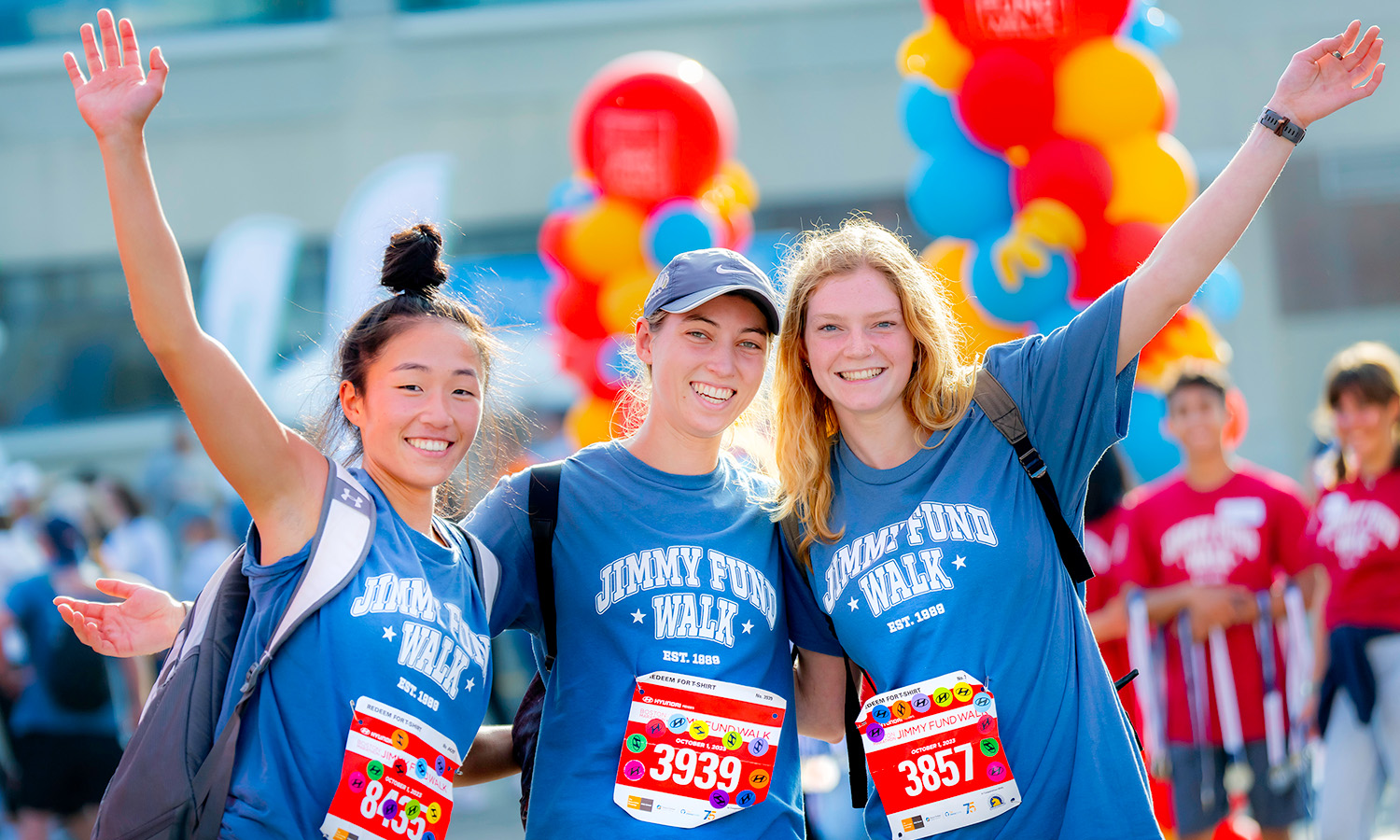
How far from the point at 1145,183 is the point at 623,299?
2800mm

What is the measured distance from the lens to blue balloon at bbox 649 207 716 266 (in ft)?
20.5

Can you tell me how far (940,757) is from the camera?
2.13 meters

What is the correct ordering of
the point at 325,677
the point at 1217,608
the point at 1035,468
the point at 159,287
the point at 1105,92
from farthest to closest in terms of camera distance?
the point at 1105,92
the point at 1217,608
the point at 1035,468
the point at 325,677
the point at 159,287

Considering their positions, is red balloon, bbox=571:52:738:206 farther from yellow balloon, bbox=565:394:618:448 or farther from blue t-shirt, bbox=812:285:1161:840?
blue t-shirt, bbox=812:285:1161:840

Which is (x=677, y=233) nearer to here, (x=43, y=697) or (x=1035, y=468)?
(x=43, y=697)

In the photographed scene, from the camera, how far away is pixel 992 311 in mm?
4773

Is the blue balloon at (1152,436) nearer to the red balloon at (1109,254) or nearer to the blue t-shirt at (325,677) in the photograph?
the red balloon at (1109,254)

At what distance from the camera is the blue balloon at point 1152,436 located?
4793 mm

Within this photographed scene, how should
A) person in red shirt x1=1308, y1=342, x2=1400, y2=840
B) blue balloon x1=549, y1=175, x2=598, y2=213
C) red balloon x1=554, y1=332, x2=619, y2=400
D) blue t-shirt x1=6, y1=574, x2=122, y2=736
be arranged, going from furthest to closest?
blue balloon x1=549, y1=175, x2=598, y2=213, red balloon x1=554, y1=332, x2=619, y2=400, blue t-shirt x1=6, y1=574, x2=122, y2=736, person in red shirt x1=1308, y1=342, x2=1400, y2=840

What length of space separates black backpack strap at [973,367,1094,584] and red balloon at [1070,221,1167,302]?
8.57 feet

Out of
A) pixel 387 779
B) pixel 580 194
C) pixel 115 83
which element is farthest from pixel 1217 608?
pixel 580 194

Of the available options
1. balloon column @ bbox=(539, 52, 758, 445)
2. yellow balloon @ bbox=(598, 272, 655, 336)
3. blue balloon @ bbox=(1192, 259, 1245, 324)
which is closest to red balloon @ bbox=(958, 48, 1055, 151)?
blue balloon @ bbox=(1192, 259, 1245, 324)

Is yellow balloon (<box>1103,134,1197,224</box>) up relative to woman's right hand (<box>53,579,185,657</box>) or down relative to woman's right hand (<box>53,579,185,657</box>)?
up

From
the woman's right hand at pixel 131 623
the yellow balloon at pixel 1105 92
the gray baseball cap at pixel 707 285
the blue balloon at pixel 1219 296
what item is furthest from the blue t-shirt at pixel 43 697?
the blue balloon at pixel 1219 296
